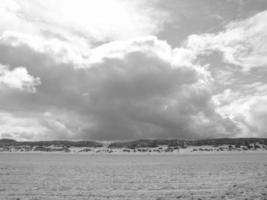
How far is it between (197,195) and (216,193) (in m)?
1.51

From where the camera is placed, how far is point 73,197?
60.1 ft

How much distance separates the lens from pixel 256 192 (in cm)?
1889

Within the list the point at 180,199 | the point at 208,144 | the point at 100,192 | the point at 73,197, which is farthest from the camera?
the point at 208,144

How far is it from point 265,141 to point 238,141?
1784 centimetres

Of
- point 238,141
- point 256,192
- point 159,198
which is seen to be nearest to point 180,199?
point 159,198

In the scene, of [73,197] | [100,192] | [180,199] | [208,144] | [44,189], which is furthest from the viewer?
[208,144]

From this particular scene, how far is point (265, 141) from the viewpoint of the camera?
196500mm

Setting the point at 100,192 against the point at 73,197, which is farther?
the point at 100,192

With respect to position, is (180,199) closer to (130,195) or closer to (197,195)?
(197,195)

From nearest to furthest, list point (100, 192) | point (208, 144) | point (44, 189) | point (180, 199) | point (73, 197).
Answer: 1. point (180, 199)
2. point (73, 197)
3. point (100, 192)
4. point (44, 189)
5. point (208, 144)

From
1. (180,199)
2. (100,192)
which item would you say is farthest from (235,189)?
(100,192)

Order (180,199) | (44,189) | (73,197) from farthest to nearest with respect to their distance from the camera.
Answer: (44,189) < (73,197) < (180,199)

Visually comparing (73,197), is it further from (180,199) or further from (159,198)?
(180,199)

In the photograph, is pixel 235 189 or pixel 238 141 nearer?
pixel 235 189
